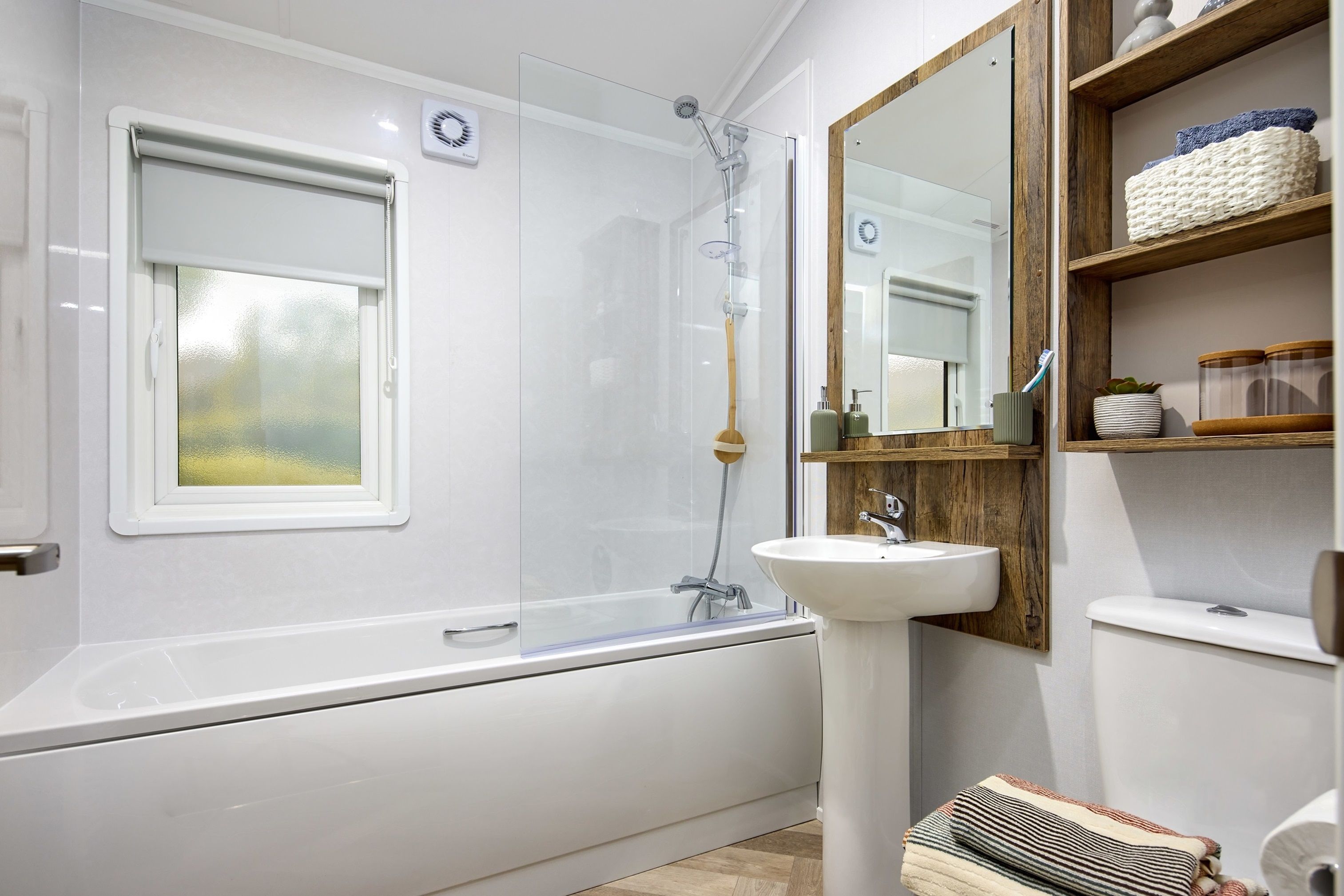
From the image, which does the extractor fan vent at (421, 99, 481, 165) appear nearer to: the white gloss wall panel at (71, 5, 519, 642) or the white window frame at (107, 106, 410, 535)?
the white gloss wall panel at (71, 5, 519, 642)

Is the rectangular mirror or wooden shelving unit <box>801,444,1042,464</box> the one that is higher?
the rectangular mirror

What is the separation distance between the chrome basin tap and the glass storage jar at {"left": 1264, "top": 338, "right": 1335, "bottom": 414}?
81 cm

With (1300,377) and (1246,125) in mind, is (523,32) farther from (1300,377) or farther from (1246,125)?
(1300,377)

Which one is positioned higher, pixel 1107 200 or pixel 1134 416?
pixel 1107 200

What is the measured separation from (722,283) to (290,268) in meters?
1.48

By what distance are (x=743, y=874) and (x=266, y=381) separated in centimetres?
219

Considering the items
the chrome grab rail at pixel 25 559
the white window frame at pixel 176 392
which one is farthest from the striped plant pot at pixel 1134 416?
the white window frame at pixel 176 392

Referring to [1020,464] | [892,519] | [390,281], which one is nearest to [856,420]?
[892,519]

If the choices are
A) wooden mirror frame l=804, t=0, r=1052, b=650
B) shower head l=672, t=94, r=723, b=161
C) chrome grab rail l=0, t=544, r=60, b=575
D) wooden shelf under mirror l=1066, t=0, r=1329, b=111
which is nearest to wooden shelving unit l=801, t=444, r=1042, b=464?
wooden mirror frame l=804, t=0, r=1052, b=650

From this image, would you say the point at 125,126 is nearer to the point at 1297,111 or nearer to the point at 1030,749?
the point at 1297,111

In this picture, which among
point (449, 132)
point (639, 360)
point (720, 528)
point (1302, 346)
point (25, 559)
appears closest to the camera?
point (25, 559)

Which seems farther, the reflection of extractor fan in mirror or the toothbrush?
the reflection of extractor fan in mirror

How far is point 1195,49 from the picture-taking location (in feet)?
3.83

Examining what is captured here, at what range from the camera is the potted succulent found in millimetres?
1216
